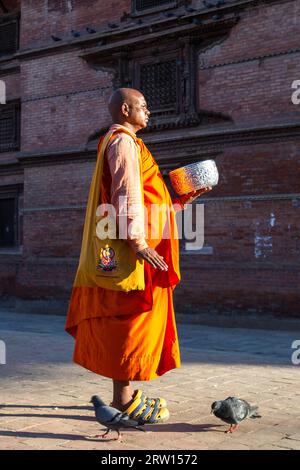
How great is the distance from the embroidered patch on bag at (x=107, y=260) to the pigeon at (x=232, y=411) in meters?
1.12

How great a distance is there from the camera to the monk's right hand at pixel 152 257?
13.3ft

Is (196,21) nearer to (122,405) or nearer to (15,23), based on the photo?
(15,23)

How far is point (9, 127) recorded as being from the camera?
53.4 feet

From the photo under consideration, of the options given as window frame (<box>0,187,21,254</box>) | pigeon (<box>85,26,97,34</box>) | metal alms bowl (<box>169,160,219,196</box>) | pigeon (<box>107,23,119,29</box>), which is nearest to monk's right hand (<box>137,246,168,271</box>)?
metal alms bowl (<box>169,160,219,196</box>)

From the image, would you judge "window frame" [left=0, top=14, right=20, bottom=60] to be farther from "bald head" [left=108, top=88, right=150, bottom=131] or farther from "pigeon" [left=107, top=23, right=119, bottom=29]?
"bald head" [left=108, top=88, right=150, bottom=131]

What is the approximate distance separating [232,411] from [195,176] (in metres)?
1.64

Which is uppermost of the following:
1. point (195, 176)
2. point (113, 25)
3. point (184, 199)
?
point (113, 25)

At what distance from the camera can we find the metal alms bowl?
15.0 feet

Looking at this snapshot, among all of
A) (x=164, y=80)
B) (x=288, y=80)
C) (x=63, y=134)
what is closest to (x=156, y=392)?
(x=288, y=80)

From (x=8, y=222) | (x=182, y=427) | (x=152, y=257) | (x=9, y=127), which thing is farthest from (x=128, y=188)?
(x=9, y=127)

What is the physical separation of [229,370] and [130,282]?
2.96 m

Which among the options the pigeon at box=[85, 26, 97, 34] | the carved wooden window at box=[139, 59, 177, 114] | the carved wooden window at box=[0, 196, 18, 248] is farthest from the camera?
the carved wooden window at box=[0, 196, 18, 248]

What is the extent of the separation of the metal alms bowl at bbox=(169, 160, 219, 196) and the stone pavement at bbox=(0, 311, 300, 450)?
64.7 inches

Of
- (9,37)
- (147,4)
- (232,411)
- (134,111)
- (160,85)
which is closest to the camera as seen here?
(232,411)
